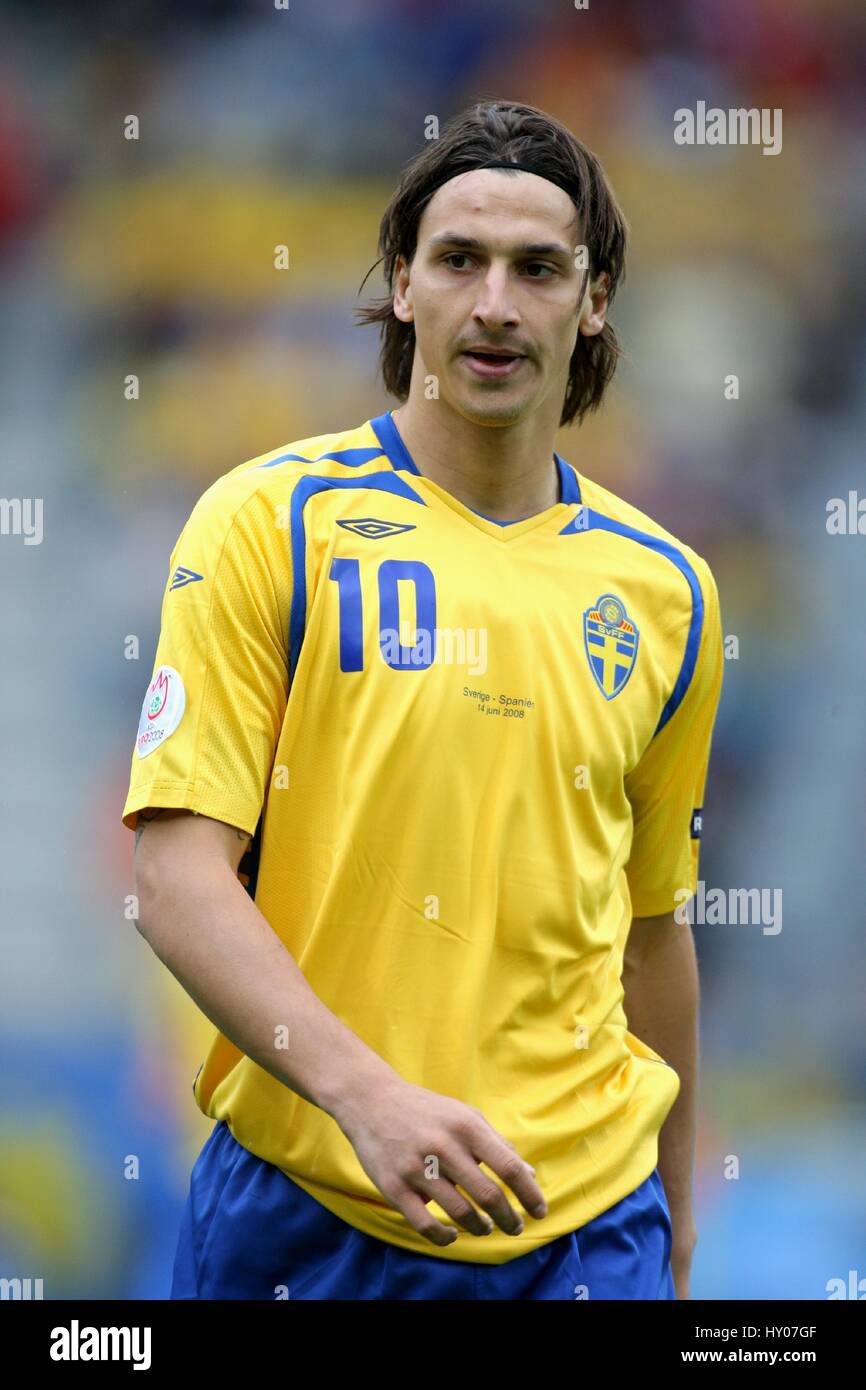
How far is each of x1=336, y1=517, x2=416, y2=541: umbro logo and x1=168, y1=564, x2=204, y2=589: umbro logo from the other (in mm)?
197

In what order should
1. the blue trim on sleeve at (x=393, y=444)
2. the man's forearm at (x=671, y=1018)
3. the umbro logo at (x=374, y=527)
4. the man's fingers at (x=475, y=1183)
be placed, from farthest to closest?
the man's forearm at (x=671, y=1018) → the blue trim on sleeve at (x=393, y=444) → the umbro logo at (x=374, y=527) → the man's fingers at (x=475, y=1183)

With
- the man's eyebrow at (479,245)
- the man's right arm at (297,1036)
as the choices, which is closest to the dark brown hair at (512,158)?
the man's eyebrow at (479,245)

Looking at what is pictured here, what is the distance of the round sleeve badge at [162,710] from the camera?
188cm

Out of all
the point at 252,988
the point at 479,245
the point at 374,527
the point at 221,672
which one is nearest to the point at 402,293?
the point at 479,245

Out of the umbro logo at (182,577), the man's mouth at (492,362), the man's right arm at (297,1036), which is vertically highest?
the man's mouth at (492,362)

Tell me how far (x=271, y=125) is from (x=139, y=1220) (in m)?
3.19

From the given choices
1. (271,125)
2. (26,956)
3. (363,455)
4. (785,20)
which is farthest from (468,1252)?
(785,20)

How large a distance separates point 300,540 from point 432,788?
337mm

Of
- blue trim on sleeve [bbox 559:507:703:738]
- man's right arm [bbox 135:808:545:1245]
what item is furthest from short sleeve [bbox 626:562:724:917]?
man's right arm [bbox 135:808:545:1245]

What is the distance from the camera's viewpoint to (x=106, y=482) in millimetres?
4668

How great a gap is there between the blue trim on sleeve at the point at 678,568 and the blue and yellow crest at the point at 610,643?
115mm

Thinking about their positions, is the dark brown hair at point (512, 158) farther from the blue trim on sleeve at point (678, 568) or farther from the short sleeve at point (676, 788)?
the short sleeve at point (676, 788)

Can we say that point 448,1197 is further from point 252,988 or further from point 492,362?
point 492,362

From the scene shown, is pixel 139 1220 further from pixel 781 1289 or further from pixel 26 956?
pixel 781 1289
